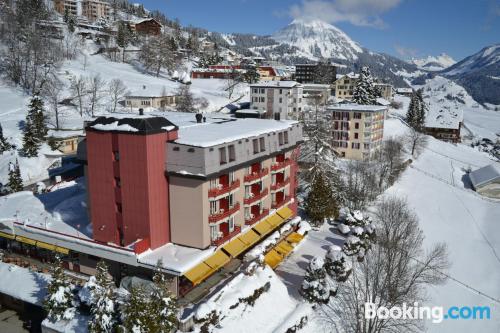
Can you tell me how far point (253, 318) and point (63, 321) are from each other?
1296cm

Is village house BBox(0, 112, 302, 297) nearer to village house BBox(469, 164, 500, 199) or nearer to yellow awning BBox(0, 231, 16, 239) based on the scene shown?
yellow awning BBox(0, 231, 16, 239)

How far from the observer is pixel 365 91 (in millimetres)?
106500

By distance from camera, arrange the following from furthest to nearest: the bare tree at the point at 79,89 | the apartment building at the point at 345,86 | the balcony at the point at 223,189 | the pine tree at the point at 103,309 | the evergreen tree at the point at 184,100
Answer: the apartment building at the point at 345,86
the evergreen tree at the point at 184,100
the bare tree at the point at 79,89
the balcony at the point at 223,189
the pine tree at the point at 103,309

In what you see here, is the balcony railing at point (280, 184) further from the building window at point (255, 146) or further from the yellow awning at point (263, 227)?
the building window at point (255, 146)

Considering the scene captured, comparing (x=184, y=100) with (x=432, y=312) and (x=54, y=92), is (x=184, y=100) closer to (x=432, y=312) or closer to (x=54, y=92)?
(x=54, y=92)

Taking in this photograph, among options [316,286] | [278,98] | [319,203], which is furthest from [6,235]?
[278,98]

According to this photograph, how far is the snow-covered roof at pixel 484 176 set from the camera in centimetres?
7656

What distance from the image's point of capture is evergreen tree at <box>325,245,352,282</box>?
1363 inches

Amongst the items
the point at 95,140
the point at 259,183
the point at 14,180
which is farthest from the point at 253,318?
the point at 14,180

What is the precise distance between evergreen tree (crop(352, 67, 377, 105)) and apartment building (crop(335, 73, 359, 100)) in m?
19.1

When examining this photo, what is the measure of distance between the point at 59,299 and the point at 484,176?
261 ft

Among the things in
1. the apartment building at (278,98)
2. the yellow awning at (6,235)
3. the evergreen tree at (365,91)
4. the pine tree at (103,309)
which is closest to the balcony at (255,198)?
the pine tree at (103,309)

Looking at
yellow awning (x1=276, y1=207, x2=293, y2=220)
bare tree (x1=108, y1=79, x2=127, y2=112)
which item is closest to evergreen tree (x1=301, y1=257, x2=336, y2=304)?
yellow awning (x1=276, y1=207, x2=293, y2=220)

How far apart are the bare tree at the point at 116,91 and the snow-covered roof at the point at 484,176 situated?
76.4 m
